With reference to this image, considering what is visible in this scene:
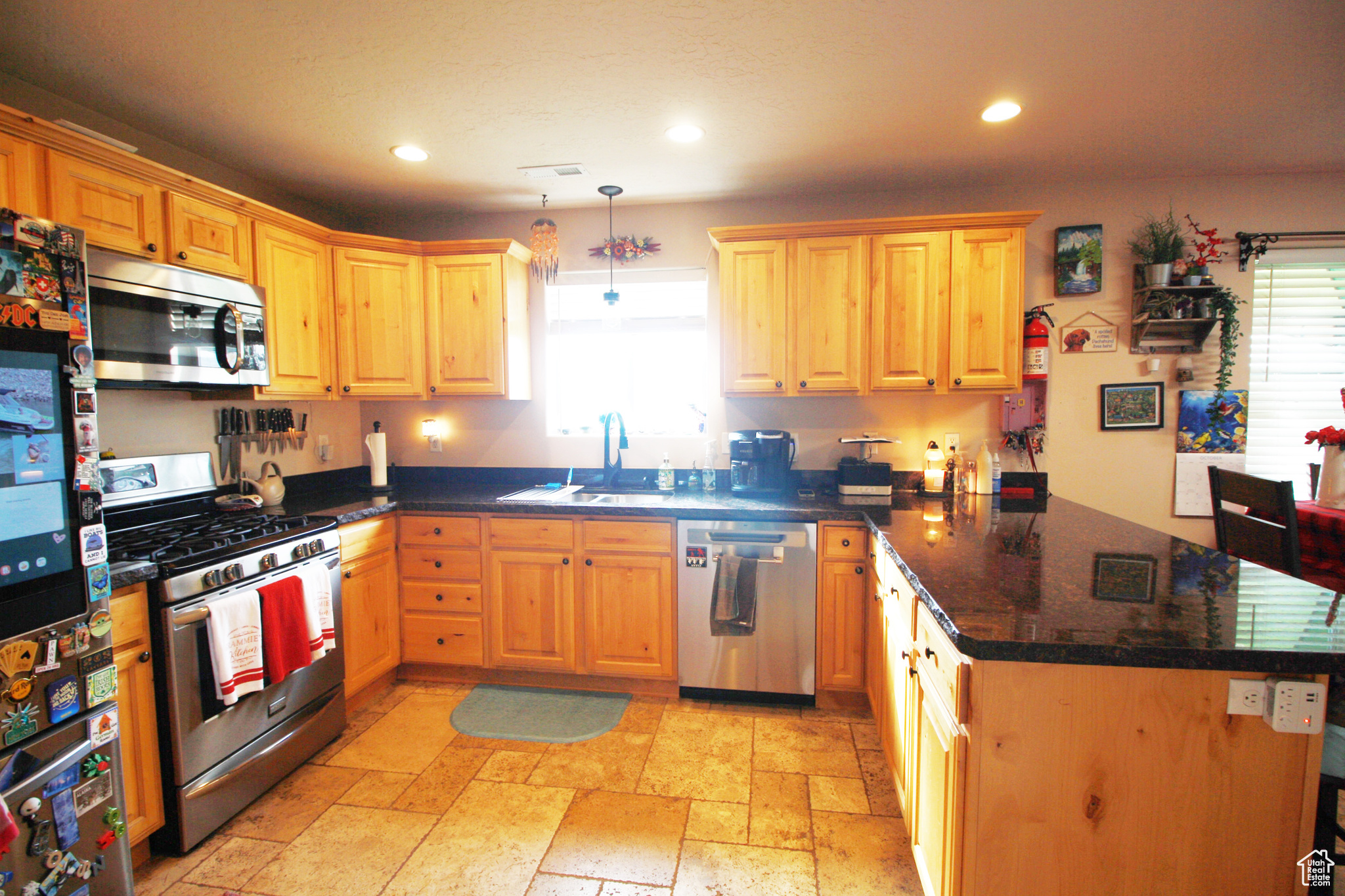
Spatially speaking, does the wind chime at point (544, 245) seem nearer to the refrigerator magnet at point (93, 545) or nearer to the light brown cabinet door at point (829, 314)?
the light brown cabinet door at point (829, 314)

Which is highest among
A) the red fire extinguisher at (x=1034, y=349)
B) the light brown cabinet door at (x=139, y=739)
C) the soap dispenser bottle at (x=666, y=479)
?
the red fire extinguisher at (x=1034, y=349)

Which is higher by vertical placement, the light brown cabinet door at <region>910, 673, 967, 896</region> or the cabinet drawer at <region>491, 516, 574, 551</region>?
the cabinet drawer at <region>491, 516, 574, 551</region>

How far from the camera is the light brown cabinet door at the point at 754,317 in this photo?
3008 millimetres

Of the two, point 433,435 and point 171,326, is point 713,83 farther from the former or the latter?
point 433,435

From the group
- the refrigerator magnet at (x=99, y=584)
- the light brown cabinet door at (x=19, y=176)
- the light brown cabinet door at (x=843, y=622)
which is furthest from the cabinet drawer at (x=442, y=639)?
the light brown cabinet door at (x=19, y=176)

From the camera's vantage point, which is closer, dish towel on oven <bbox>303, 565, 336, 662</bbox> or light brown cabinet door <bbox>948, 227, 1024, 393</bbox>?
dish towel on oven <bbox>303, 565, 336, 662</bbox>

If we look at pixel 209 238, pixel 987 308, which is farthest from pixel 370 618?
pixel 987 308

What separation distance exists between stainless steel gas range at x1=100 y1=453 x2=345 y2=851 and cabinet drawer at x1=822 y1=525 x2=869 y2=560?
2.18 metres

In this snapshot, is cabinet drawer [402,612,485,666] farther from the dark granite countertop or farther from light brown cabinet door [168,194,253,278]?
light brown cabinet door [168,194,253,278]

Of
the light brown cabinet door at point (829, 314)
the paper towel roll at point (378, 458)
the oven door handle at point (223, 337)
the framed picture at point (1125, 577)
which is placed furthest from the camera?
the paper towel roll at point (378, 458)

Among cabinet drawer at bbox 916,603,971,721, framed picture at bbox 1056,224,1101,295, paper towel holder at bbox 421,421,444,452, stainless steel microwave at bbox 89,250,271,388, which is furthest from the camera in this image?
paper towel holder at bbox 421,421,444,452

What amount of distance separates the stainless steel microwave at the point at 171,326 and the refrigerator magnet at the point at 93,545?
745 millimetres

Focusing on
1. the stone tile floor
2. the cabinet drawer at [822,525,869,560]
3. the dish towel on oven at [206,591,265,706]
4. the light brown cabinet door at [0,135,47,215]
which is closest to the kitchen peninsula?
the stone tile floor

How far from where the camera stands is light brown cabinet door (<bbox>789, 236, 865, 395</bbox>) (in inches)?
116
